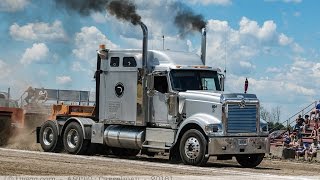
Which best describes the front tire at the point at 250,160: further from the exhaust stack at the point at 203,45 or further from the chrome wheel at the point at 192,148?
the exhaust stack at the point at 203,45

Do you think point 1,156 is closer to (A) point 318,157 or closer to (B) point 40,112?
(B) point 40,112

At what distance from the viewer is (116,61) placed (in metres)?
23.4

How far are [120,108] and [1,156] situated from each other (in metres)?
4.21

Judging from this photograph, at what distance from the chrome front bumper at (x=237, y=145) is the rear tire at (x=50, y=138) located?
699 centimetres

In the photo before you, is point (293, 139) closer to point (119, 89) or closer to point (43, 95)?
point (119, 89)

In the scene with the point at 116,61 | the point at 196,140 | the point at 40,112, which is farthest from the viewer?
the point at 40,112

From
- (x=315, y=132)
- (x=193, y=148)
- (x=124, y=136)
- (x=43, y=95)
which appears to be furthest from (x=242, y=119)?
(x=315, y=132)

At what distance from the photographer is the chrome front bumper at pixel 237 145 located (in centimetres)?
1995

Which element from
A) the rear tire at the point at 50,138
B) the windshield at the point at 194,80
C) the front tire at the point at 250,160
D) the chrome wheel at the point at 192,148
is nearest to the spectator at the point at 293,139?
the front tire at the point at 250,160

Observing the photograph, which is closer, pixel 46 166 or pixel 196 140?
pixel 46 166

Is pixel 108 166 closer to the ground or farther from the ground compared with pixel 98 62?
closer to the ground

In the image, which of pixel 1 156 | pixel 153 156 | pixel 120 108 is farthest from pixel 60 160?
pixel 153 156

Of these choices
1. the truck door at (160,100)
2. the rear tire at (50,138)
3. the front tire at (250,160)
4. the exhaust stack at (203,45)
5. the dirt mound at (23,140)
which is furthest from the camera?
the dirt mound at (23,140)

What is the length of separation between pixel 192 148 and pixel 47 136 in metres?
7.05
